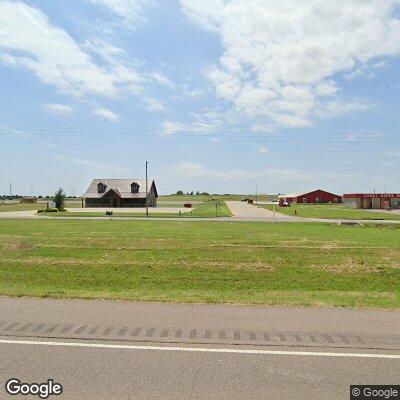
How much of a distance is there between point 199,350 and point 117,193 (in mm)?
82059

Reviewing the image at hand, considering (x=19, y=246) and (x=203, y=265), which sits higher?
(x=19, y=246)

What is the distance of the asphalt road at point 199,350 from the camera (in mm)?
4887

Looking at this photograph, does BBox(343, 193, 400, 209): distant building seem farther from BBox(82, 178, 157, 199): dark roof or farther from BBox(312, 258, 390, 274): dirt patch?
BBox(312, 258, 390, 274): dirt patch

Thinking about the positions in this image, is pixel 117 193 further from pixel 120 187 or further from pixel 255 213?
pixel 255 213

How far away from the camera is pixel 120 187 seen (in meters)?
88.2

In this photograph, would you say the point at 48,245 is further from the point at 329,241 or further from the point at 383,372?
the point at 383,372

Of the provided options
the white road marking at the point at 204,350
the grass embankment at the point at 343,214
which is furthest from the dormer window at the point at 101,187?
the white road marking at the point at 204,350

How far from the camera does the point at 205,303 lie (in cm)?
891

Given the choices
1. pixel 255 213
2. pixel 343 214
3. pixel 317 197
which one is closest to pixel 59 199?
pixel 255 213

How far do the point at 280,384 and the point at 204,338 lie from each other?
1.79 meters

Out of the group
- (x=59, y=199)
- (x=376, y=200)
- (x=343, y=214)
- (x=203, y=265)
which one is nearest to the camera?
(x=203, y=265)

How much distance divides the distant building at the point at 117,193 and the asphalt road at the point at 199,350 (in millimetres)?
76813

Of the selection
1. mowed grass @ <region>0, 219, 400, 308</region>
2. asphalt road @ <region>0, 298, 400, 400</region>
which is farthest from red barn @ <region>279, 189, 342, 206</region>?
asphalt road @ <region>0, 298, 400, 400</region>

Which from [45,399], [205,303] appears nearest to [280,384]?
[45,399]
